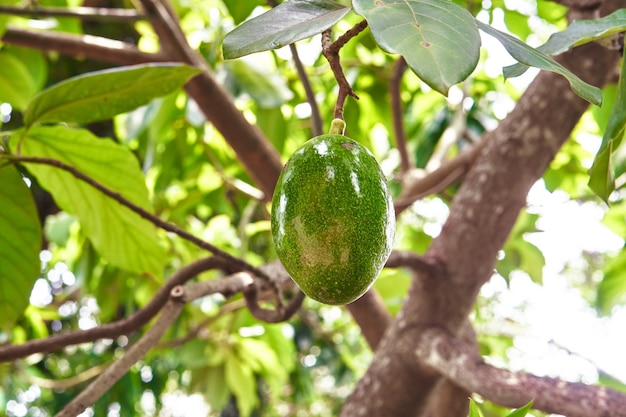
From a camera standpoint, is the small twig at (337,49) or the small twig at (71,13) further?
the small twig at (71,13)

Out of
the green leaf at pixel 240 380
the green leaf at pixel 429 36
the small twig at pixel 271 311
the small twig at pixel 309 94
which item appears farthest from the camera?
the green leaf at pixel 240 380

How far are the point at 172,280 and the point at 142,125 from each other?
693 millimetres

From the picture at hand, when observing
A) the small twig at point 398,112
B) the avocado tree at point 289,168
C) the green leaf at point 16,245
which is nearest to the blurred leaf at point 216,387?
the avocado tree at point 289,168

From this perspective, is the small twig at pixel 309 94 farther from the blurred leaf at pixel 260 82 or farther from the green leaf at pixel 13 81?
the green leaf at pixel 13 81

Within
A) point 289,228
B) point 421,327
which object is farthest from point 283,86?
point 289,228

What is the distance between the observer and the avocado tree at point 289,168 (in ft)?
1.88

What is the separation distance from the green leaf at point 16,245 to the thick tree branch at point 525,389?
24.4 inches

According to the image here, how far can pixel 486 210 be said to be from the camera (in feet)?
4.00

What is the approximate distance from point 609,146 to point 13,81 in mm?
1423

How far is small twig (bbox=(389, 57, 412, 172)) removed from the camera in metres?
1.65

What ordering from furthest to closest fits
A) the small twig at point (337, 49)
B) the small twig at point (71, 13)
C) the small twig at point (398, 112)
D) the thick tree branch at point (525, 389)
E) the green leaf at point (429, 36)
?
the small twig at point (398, 112)
the small twig at point (71, 13)
the thick tree branch at point (525, 389)
the small twig at point (337, 49)
the green leaf at point (429, 36)

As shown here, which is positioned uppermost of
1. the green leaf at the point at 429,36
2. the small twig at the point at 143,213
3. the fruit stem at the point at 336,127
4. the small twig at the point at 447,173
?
the green leaf at the point at 429,36

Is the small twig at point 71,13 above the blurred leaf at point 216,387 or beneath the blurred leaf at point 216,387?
above

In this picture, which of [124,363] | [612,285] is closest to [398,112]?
[612,285]
